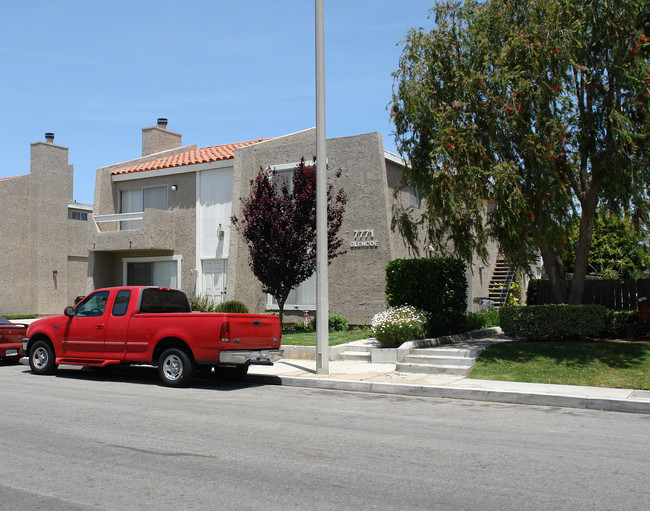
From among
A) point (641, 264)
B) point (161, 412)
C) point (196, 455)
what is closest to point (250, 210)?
point (161, 412)

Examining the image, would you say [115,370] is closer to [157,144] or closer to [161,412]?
[161,412]

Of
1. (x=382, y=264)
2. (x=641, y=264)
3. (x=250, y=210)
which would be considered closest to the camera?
(x=250, y=210)

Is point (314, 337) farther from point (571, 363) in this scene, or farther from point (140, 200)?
point (140, 200)

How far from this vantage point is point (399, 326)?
1504 cm

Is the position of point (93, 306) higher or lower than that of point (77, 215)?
lower

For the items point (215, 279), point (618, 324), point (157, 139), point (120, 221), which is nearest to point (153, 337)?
point (618, 324)

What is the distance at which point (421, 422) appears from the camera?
879 cm

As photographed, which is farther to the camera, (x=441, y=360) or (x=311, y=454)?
(x=441, y=360)

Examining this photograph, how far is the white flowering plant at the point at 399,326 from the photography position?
1509 cm

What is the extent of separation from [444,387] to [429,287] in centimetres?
537

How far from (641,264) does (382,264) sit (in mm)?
16530

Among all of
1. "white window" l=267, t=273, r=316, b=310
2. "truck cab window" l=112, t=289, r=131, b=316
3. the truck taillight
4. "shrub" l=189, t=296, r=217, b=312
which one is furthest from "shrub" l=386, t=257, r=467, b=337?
"shrub" l=189, t=296, r=217, b=312

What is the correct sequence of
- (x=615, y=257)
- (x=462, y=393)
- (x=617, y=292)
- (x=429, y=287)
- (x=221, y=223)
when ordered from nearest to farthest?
1. (x=462, y=393)
2. (x=429, y=287)
3. (x=617, y=292)
4. (x=221, y=223)
5. (x=615, y=257)

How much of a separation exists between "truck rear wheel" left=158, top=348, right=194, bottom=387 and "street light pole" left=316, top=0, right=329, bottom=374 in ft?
9.16
